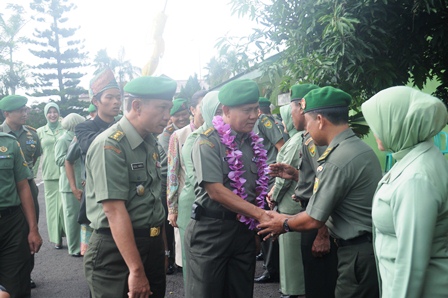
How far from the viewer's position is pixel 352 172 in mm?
2703

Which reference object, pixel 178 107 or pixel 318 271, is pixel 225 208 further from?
pixel 178 107

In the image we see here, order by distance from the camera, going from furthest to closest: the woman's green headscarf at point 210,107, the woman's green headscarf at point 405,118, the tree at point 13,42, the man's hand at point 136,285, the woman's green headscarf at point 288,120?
the tree at point 13,42, the woman's green headscarf at point 288,120, the woman's green headscarf at point 210,107, the man's hand at point 136,285, the woman's green headscarf at point 405,118

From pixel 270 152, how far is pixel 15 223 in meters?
3.07

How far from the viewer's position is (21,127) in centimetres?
610

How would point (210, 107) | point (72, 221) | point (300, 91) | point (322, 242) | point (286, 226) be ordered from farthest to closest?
1. point (72, 221)
2. point (300, 91)
3. point (210, 107)
4. point (322, 242)
5. point (286, 226)

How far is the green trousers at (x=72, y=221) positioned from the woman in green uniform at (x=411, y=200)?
554 cm

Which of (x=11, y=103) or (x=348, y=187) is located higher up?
(x=11, y=103)

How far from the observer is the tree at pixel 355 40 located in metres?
4.37

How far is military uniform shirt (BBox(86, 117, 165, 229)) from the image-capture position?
2.63m

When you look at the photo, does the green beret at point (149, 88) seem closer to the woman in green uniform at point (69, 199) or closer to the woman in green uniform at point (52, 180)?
the woman in green uniform at point (69, 199)

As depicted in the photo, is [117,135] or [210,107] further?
[210,107]

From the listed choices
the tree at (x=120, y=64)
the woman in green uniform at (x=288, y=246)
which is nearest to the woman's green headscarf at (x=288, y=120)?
the woman in green uniform at (x=288, y=246)

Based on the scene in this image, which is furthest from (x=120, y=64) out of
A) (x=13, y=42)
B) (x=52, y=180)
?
(x=52, y=180)

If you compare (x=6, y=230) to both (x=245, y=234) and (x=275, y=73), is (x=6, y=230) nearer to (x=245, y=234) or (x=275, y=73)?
(x=245, y=234)
